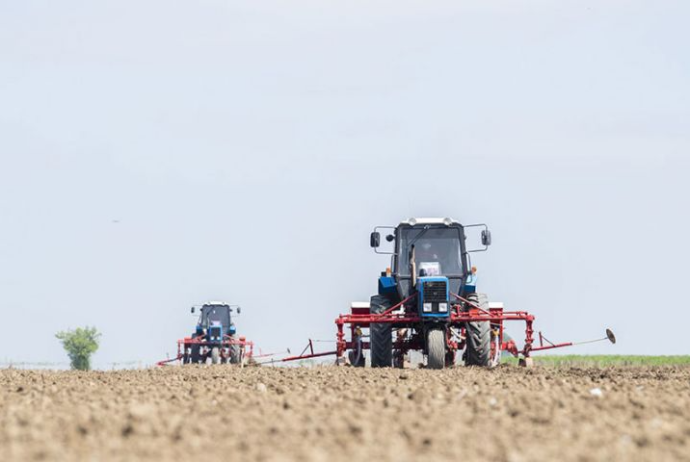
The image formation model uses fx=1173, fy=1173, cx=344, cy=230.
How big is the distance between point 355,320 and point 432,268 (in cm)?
160

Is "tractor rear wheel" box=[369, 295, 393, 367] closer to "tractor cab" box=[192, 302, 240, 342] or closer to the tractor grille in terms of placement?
the tractor grille

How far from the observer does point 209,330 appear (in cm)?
3631

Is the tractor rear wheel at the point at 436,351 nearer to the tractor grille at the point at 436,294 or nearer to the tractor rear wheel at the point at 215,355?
the tractor grille at the point at 436,294

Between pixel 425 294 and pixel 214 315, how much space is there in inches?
770

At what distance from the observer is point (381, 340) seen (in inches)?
754

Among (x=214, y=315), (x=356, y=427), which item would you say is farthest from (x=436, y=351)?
(x=214, y=315)

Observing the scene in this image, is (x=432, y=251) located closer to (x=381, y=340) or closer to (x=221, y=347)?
(x=381, y=340)

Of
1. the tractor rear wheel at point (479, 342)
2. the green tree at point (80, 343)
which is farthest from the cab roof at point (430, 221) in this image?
the green tree at point (80, 343)

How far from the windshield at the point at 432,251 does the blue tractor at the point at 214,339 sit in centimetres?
1628

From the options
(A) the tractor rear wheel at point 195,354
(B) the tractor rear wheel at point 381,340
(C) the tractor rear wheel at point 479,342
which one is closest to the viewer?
(C) the tractor rear wheel at point 479,342

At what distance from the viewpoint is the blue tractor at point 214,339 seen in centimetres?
3588

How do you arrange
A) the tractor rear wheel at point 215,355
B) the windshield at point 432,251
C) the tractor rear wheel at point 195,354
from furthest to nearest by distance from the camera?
the tractor rear wheel at point 195,354
the tractor rear wheel at point 215,355
the windshield at point 432,251

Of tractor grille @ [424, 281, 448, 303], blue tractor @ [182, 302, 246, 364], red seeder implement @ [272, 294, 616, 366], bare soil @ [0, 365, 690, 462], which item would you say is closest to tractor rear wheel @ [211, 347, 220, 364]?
blue tractor @ [182, 302, 246, 364]

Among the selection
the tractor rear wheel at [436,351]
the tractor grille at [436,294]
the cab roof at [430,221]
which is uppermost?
the cab roof at [430,221]
